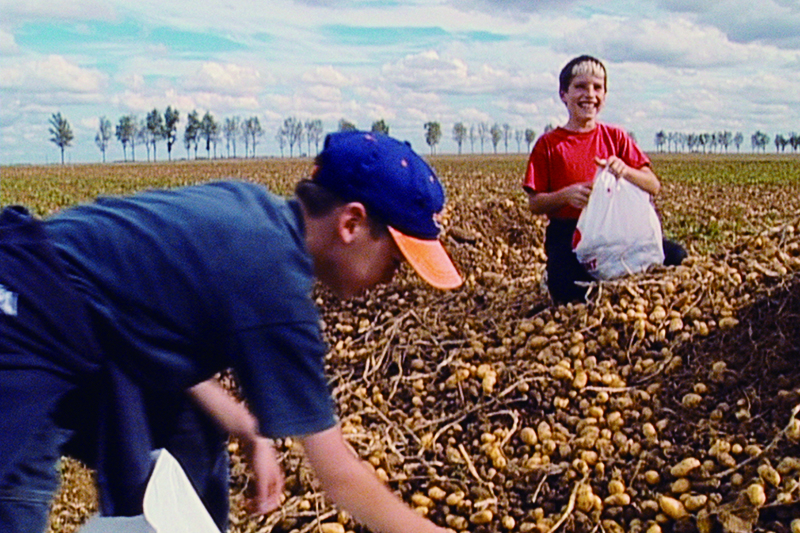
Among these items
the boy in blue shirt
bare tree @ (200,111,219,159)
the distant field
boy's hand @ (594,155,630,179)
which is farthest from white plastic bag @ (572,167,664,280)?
bare tree @ (200,111,219,159)

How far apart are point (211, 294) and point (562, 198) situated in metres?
3.07

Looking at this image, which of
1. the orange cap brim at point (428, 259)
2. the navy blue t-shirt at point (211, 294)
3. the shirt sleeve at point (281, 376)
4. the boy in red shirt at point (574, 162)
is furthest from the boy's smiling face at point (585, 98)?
the shirt sleeve at point (281, 376)

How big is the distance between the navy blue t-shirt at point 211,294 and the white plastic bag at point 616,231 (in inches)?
113

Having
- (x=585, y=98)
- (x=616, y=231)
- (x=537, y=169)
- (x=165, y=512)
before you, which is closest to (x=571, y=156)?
(x=537, y=169)

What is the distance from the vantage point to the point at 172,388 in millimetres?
1601

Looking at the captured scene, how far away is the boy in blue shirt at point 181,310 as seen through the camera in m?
1.43

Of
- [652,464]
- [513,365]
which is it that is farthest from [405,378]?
[652,464]

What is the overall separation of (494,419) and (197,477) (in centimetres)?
172

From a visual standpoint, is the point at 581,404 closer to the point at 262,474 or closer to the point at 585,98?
the point at 585,98

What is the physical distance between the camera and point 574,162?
441 centimetres

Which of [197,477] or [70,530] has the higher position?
[197,477]

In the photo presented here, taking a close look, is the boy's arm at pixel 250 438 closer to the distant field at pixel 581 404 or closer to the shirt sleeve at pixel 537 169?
the distant field at pixel 581 404

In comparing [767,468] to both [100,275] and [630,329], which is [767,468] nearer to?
[630,329]

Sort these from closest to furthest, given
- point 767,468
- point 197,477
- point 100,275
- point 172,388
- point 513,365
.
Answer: point 100,275
point 172,388
point 197,477
point 767,468
point 513,365
